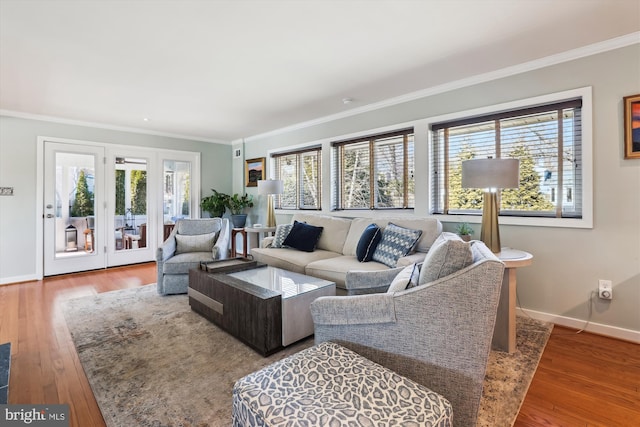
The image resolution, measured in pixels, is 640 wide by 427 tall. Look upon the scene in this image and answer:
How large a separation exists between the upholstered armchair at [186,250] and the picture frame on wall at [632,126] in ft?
12.8

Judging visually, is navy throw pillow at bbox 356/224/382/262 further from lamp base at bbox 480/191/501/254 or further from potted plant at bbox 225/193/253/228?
potted plant at bbox 225/193/253/228

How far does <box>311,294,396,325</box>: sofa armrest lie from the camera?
1.42m

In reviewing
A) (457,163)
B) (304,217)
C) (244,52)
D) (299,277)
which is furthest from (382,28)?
(304,217)

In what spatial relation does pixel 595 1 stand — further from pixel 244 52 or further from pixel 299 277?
pixel 299 277

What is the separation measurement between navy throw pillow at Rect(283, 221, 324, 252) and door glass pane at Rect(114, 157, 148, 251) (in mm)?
3021

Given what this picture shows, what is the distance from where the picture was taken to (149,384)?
6.05 ft

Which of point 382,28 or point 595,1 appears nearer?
point 595,1

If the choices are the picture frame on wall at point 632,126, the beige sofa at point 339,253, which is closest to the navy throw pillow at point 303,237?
the beige sofa at point 339,253

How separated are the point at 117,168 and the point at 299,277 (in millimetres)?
4035

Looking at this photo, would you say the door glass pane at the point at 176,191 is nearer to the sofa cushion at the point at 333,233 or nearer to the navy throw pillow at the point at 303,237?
the navy throw pillow at the point at 303,237

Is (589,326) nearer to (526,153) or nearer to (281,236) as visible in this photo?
(526,153)

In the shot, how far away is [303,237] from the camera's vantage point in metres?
3.75

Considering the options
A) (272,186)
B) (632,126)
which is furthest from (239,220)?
(632,126)

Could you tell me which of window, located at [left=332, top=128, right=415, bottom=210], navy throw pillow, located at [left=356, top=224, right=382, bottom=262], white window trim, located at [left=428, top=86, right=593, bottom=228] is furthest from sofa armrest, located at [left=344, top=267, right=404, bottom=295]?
window, located at [left=332, top=128, right=415, bottom=210]
